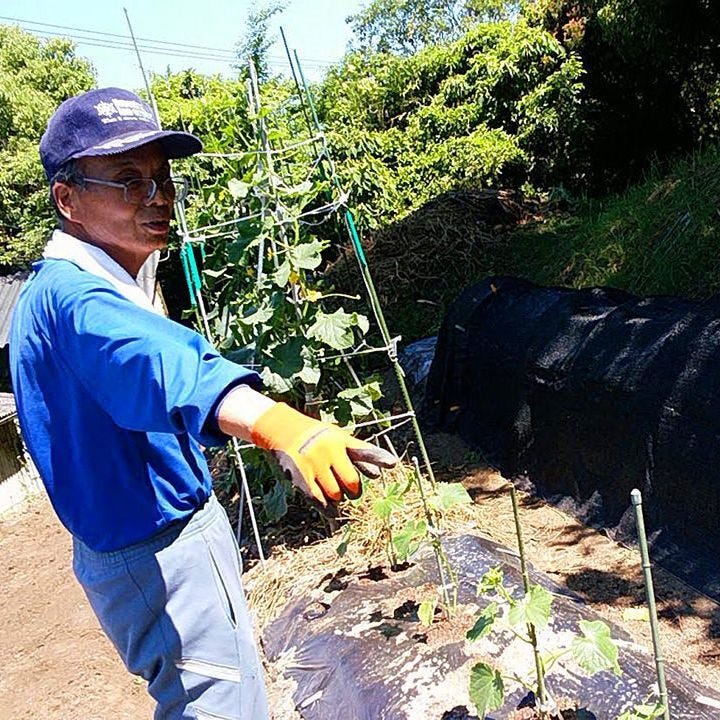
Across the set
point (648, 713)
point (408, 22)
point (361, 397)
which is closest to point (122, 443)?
point (648, 713)

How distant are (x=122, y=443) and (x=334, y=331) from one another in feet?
6.37

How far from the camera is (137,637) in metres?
1.48

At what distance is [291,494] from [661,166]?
6756 millimetres

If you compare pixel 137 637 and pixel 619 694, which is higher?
pixel 137 637

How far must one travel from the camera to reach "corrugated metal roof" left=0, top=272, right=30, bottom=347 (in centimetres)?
925

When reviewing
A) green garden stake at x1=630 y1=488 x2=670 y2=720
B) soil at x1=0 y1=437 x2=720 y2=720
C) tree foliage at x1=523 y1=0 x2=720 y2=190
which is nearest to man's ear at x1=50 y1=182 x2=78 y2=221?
green garden stake at x1=630 y1=488 x2=670 y2=720

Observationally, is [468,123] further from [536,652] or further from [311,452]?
[311,452]

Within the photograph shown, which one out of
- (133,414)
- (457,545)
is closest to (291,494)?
(457,545)

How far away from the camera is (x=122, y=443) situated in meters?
1.35

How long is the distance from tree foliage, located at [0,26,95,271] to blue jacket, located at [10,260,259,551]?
379 inches

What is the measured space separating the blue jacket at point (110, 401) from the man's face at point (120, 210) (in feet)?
0.39

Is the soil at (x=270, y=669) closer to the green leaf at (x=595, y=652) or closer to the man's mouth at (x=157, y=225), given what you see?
the green leaf at (x=595, y=652)

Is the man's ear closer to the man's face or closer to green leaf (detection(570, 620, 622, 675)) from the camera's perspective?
the man's face

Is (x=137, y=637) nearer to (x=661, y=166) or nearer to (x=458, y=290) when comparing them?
(x=458, y=290)
